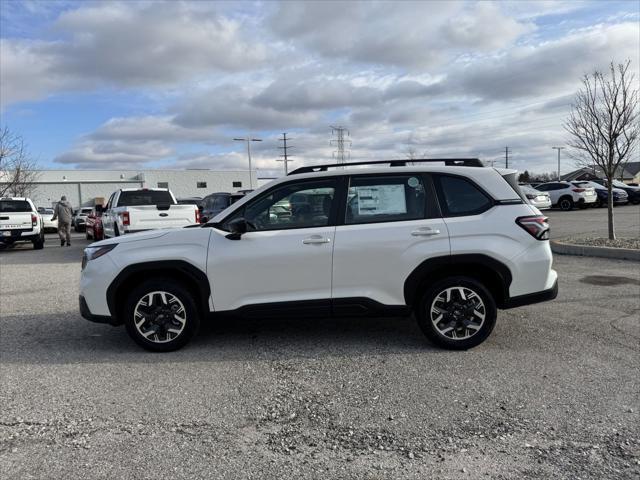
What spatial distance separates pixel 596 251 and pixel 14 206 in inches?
682

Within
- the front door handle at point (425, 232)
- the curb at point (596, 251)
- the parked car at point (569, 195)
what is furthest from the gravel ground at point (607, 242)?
the parked car at point (569, 195)

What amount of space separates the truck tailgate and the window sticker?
7.87m

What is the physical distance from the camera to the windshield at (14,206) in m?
17.0

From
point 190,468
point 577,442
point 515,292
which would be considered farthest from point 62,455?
point 515,292

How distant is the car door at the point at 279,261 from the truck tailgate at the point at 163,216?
741 centimetres

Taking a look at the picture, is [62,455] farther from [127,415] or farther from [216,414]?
[216,414]

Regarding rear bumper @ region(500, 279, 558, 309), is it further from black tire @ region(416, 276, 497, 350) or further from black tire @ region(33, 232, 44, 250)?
black tire @ region(33, 232, 44, 250)

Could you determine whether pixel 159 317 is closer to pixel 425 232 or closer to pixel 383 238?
pixel 383 238

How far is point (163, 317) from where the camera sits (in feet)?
16.8

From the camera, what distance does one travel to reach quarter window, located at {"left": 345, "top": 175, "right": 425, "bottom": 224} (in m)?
5.02

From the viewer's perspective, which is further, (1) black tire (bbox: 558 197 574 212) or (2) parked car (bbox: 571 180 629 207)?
(2) parked car (bbox: 571 180 629 207)

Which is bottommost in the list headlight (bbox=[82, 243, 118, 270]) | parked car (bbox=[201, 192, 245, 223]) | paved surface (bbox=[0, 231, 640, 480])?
paved surface (bbox=[0, 231, 640, 480])

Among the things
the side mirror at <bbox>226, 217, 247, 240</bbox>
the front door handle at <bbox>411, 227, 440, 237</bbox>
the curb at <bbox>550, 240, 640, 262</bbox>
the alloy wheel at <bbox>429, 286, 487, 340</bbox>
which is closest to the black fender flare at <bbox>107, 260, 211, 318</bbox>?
the side mirror at <bbox>226, 217, 247, 240</bbox>

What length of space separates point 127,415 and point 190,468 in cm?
97
